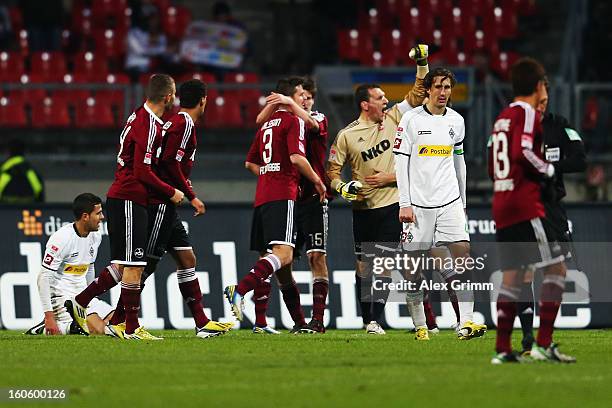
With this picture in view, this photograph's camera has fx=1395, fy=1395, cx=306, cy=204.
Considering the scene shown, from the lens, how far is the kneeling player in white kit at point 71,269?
491 inches

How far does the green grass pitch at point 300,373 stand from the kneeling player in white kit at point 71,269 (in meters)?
0.99

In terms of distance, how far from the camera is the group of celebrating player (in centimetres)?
1135

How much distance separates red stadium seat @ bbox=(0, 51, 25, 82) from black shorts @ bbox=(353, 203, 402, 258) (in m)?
10.6

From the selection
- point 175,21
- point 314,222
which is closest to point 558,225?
point 314,222

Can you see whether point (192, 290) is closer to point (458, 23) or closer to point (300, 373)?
point (300, 373)

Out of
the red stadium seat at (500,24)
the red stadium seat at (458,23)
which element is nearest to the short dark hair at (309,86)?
the red stadium seat at (458,23)

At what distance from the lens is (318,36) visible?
83.1ft

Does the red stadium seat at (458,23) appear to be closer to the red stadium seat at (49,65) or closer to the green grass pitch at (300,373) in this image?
the red stadium seat at (49,65)

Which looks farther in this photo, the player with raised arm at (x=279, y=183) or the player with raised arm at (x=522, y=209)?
the player with raised arm at (x=279, y=183)

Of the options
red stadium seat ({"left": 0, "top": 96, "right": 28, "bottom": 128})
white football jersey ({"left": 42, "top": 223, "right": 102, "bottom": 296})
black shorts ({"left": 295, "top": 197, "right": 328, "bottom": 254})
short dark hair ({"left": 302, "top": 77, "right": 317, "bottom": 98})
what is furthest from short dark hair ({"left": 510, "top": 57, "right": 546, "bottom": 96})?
red stadium seat ({"left": 0, "top": 96, "right": 28, "bottom": 128})

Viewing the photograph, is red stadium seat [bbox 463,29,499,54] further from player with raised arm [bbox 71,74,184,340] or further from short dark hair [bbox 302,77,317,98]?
player with raised arm [bbox 71,74,184,340]

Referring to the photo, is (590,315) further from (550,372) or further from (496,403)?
(496,403)

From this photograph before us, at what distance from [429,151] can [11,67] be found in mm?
12180

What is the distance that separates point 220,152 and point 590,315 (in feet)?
24.1
